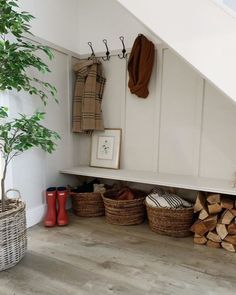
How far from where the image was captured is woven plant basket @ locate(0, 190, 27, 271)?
1702 mm

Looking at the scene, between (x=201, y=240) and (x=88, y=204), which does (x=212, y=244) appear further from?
(x=88, y=204)

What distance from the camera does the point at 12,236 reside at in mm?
1754

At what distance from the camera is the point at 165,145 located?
2.61m

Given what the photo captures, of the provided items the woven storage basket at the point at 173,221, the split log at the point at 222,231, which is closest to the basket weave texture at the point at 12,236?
the woven storage basket at the point at 173,221

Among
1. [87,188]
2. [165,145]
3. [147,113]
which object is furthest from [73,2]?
[87,188]

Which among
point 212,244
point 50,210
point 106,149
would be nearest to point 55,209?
point 50,210

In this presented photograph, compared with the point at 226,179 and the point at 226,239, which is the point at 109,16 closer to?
the point at 226,179

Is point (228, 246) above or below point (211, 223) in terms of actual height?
below

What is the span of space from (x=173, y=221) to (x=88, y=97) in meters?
1.55

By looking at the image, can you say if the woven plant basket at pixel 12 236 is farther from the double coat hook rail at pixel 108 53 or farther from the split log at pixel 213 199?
the double coat hook rail at pixel 108 53

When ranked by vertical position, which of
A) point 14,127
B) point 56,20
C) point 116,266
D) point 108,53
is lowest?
point 116,266

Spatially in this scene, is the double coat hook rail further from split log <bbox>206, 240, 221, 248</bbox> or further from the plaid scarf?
split log <bbox>206, 240, 221, 248</bbox>

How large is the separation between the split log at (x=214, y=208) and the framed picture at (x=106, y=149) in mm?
1073

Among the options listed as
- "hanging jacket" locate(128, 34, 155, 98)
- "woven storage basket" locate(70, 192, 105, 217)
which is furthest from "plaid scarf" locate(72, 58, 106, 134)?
"woven storage basket" locate(70, 192, 105, 217)
